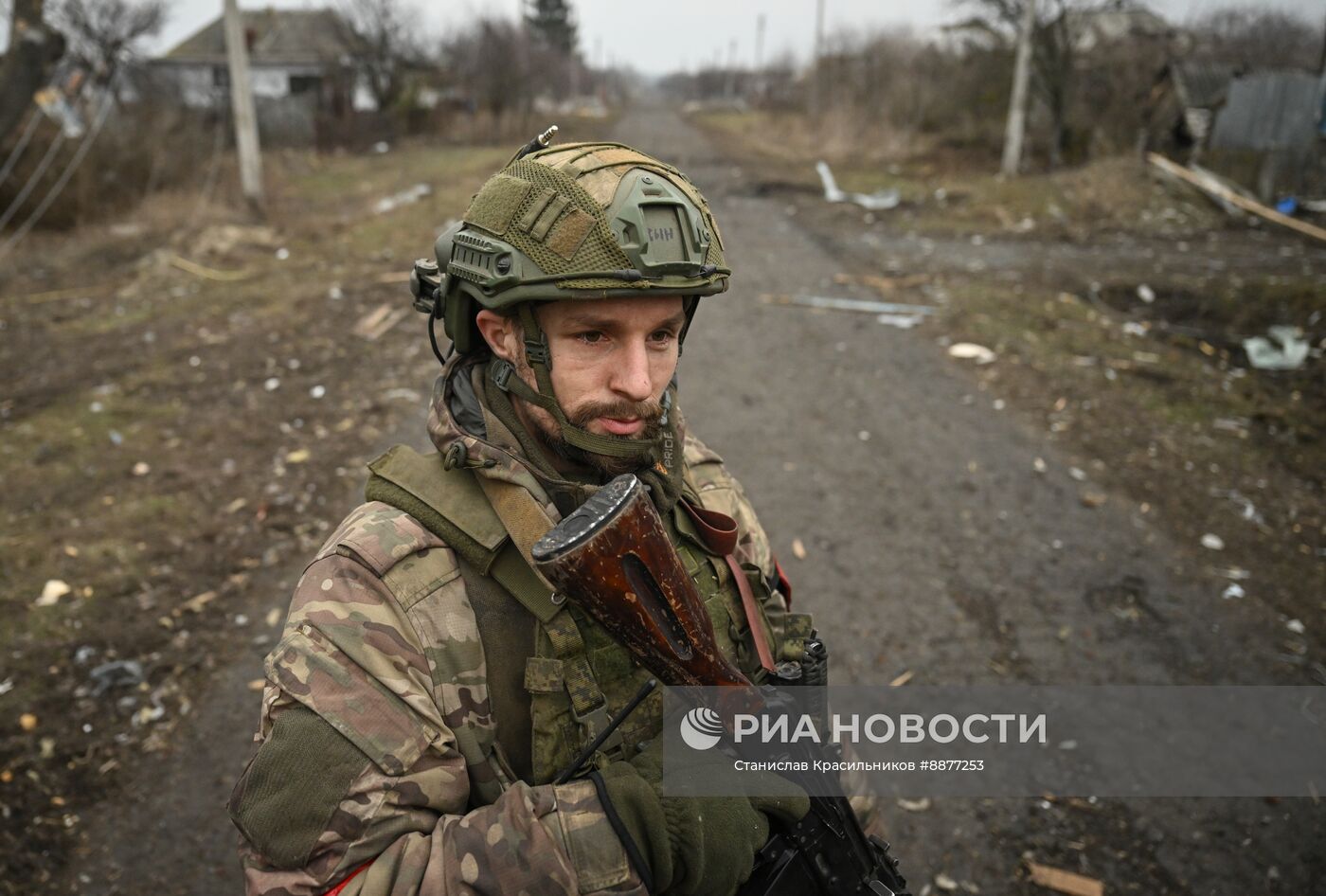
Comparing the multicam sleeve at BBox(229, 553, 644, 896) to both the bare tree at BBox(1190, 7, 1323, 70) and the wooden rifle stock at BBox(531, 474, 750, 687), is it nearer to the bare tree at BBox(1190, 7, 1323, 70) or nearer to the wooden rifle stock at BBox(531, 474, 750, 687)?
the wooden rifle stock at BBox(531, 474, 750, 687)

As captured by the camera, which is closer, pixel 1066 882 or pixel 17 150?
pixel 1066 882

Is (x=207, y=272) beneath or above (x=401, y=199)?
beneath

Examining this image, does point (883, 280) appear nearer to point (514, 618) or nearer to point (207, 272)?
point (207, 272)

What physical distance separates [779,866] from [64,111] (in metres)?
16.5

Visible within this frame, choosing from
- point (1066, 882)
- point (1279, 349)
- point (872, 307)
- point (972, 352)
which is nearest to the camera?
point (1066, 882)

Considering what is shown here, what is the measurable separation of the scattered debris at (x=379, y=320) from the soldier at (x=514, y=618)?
622 centimetres

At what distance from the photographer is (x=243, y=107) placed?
11727mm

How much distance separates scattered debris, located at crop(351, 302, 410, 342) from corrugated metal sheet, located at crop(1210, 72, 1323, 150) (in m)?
14.5

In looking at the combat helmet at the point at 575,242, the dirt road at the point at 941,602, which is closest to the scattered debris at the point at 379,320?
the dirt road at the point at 941,602

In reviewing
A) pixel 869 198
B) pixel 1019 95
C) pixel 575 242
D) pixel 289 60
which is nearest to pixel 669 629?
pixel 575 242

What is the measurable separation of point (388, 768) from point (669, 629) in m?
0.52

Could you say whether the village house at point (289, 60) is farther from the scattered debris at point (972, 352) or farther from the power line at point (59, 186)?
the scattered debris at point (972, 352)

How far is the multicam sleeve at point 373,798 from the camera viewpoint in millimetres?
1257

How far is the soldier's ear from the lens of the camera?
1761 mm
